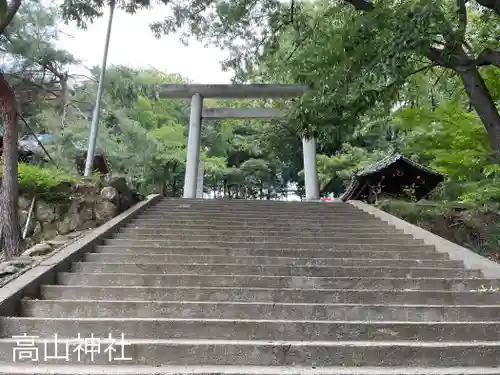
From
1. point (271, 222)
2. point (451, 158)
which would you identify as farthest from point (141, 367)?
point (451, 158)

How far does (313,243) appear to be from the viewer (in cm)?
632

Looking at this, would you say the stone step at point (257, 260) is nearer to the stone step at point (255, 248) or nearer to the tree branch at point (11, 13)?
the stone step at point (255, 248)

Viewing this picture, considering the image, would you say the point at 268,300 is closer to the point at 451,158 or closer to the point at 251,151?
the point at 451,158

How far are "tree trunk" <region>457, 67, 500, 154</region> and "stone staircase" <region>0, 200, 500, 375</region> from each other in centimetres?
177

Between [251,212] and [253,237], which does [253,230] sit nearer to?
[253,237]

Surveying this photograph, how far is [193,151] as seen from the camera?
12.9m

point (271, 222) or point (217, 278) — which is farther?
point (271, 222)

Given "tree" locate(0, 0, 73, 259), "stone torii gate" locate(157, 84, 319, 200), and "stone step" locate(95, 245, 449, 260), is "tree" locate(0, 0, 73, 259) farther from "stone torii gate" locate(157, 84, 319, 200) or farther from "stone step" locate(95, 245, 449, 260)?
"stone step" locate(95, 245, 449, 260)

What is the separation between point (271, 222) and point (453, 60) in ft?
13.1

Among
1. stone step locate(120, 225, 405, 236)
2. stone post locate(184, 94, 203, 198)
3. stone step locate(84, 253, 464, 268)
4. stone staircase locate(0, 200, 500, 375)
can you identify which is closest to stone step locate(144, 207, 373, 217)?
stone step locate(120, 225, 405, 236)

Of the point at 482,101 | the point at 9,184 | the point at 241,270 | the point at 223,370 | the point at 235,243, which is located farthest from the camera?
the point at 9,184

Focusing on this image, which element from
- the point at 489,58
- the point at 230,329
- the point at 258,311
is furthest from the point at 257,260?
the point at 489,58

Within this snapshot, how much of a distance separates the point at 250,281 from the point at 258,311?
0.74 metres

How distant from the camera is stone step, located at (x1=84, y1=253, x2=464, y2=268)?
17.6ft
